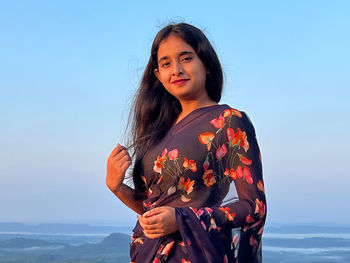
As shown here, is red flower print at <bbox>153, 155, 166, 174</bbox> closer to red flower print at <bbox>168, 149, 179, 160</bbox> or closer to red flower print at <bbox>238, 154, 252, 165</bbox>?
red flower print at <bbox>168, 149, 179, 160</bbox>

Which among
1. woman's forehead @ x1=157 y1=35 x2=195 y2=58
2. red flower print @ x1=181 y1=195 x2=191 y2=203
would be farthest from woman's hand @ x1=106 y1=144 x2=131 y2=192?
woman's forehead @ x1=157 y1=35 x2=195 y2=58

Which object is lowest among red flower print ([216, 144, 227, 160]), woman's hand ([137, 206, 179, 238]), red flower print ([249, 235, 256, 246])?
red flower print ([249, 235, 256, 246])

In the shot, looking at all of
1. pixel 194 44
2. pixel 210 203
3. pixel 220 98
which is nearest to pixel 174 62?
pixel 194 44

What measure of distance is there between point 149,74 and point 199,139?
59 centimetres

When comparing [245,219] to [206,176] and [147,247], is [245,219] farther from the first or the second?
[147,247]

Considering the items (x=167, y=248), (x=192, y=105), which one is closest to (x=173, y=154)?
(x=192, y=105)

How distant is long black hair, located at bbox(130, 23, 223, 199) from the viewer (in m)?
2.63

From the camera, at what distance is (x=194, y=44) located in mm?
2609

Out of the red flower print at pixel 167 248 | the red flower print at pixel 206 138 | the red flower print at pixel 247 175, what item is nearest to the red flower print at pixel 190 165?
the red flower print at pixel 206 138

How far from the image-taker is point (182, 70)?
8.41 feet

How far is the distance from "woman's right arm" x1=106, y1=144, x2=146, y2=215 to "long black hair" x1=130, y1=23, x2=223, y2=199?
4cm

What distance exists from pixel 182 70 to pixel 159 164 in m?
0.44

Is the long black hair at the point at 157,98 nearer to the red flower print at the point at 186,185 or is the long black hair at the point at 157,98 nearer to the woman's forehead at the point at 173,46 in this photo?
the woman's forehead at the point at 173,46

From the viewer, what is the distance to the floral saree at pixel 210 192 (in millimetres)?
2242
